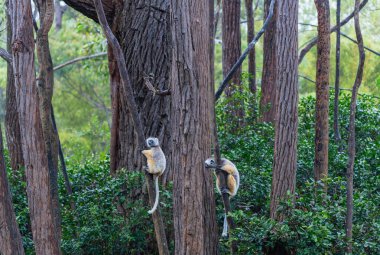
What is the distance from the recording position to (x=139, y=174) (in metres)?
8.73

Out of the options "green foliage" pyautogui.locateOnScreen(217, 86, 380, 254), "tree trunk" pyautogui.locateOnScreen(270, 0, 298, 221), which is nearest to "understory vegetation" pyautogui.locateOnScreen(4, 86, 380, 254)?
"green foliage" pyautogui.locateOnScreen(217, 86, 380, 254)

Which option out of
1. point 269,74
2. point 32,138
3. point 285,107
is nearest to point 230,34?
point 269,74

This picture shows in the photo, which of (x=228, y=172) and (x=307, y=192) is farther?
(x=307, y=192)

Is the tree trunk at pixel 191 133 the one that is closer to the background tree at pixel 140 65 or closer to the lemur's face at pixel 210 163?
the lemur's face at pixel 210 163

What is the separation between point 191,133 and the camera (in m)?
7.43

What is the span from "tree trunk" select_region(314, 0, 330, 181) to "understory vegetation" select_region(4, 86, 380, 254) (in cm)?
43

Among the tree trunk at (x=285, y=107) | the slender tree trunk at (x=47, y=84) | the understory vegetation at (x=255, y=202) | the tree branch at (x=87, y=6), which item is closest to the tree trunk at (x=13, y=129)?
the understory vegetation at (x=255, y=202)

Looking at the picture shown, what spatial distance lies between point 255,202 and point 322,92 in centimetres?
177

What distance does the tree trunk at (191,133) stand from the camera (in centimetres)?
744

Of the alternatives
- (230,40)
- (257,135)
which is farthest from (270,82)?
(257,135)

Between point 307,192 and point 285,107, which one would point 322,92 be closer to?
point 285,107

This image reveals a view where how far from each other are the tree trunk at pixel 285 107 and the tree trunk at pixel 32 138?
2548 mm

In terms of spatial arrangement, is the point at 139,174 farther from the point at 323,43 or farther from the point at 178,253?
the point at 323,43

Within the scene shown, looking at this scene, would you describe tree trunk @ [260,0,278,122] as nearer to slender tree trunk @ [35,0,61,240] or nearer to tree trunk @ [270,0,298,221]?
tree trunk @ [270,0,298,221]
